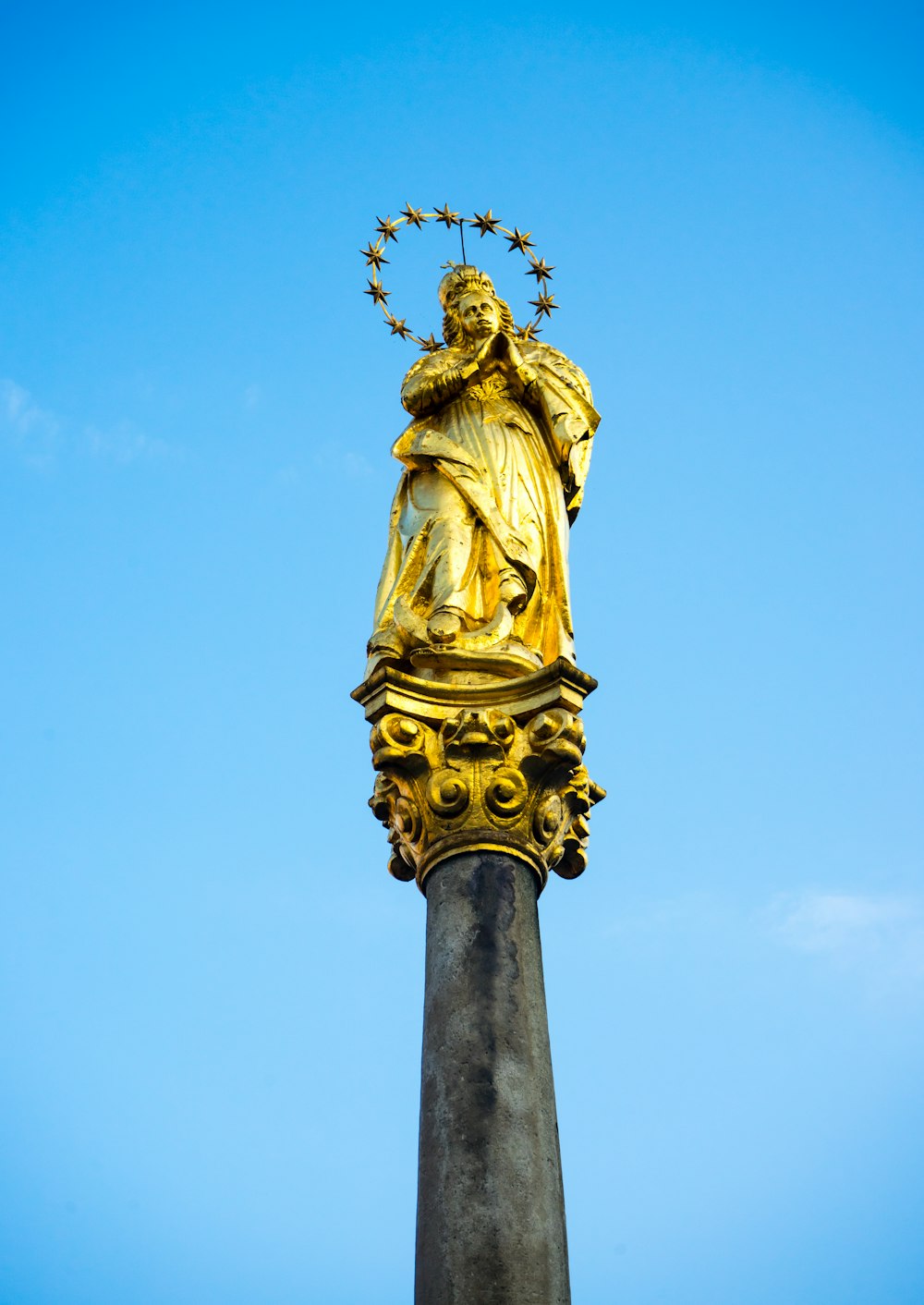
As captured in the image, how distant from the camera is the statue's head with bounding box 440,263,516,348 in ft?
43.4

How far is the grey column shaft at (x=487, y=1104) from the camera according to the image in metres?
7.50

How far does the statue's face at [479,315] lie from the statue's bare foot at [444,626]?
3490 millimetres

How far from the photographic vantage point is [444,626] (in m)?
10.5

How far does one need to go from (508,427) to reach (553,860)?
13.7 ft

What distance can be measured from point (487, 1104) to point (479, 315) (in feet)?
24.4

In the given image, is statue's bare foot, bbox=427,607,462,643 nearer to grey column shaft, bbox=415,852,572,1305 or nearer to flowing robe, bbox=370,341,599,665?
flowing robe, bbox=370,341,599,665

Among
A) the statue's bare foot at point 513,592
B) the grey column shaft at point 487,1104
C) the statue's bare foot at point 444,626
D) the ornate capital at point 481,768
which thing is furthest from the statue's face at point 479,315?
the grey column shaft at point 487,1104

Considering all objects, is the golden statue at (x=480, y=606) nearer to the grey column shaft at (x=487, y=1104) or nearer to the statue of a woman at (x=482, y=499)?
the statue of a woman at (x=482, y=499)

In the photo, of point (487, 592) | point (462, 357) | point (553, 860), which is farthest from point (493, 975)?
point (462, 357)

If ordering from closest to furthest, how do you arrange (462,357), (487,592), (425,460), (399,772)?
(399,772) < (487,592) < (425,460) < (462,357)

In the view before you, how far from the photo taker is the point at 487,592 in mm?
11023

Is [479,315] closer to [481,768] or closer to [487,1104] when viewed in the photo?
[481,768]

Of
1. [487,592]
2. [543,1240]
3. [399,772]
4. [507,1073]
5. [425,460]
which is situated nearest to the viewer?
[543,1240]

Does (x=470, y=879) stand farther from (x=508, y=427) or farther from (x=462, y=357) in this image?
(x=462, y=357)
